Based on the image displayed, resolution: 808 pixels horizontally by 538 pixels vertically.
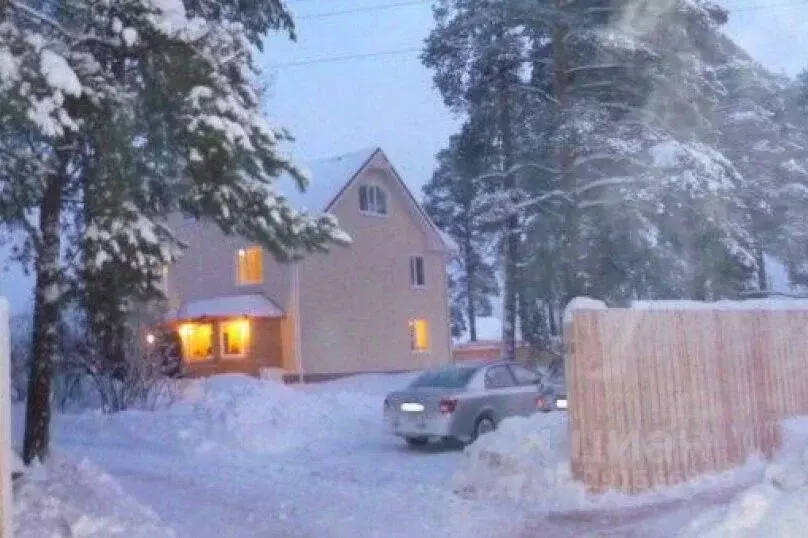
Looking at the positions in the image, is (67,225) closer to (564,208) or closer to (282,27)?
(282,27)

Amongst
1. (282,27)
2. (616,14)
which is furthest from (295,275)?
(282,27)

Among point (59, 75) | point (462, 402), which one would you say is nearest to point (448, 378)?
point (462, 402)

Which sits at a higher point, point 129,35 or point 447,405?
point 129,35

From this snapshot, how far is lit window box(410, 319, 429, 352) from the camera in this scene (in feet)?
147

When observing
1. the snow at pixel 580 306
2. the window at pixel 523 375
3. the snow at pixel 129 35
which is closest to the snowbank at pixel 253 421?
the window at pixel 523 375

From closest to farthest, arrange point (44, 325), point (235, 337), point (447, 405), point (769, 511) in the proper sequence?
point (769, 511), point (44, 325), point (447, 405), point (235, 337)

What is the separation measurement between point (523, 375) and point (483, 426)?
5.65ft

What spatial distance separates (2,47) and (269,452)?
11.5 m

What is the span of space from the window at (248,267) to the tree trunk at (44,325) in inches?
→ 1003

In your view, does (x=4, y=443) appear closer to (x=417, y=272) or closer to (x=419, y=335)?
(x=417, y=272)

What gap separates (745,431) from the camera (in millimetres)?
15883

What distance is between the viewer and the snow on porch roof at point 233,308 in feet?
128

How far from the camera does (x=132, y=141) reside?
13.1m

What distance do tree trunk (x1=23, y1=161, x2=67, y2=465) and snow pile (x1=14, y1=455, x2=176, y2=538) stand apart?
125cm
